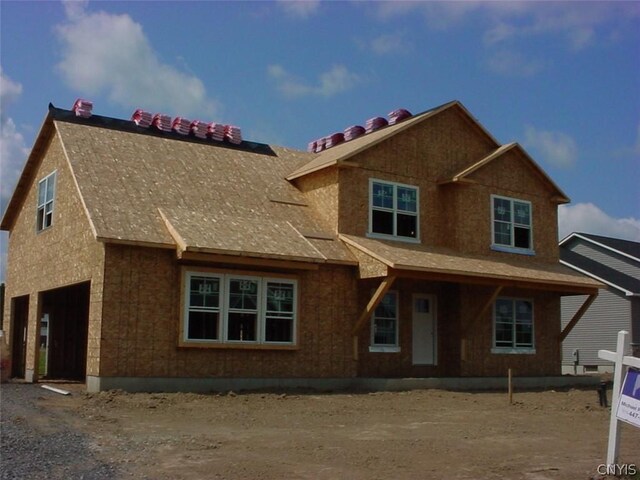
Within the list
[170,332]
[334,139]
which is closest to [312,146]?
[334,139]

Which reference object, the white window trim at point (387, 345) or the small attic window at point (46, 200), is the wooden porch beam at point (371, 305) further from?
the small attic window at point (46, 200)

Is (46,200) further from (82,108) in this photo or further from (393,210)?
(393,210)

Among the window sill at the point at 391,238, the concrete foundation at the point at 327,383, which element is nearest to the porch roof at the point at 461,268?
the window sill at the point at 391,238

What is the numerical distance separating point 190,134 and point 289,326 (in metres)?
7.91

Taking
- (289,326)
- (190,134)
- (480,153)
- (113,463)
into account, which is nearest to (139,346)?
(289,326)

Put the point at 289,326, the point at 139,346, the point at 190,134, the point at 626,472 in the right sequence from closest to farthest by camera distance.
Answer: the point at 626,472 → the point at 139,346 → the point at 289,326 → the point at 190,134

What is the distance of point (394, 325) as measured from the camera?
68.9ft

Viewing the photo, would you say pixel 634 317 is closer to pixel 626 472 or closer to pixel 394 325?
pixel 394 325

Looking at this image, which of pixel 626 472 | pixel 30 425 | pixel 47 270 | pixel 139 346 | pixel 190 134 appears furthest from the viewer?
pixel 190 134

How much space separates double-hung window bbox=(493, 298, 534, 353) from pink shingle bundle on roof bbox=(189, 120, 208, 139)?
1030cm

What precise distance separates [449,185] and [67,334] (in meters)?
12.3

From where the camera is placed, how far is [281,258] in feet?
57.5

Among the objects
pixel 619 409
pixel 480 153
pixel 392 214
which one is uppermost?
pixel 480 153

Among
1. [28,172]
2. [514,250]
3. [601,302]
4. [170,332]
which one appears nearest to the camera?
[170,332]
